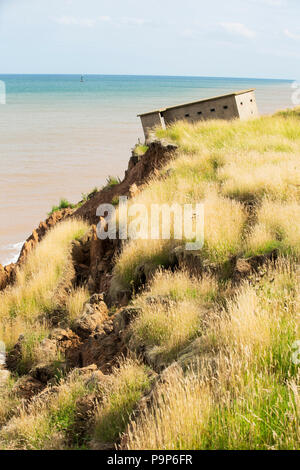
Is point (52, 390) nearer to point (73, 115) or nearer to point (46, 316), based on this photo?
point (46, 316)

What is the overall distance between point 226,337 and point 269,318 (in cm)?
45

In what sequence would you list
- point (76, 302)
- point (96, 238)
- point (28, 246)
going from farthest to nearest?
point (28, 246) < point (96, 238) < point (76, 302)

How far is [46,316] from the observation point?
8.98 m

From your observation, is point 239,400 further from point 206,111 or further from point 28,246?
point 206,111

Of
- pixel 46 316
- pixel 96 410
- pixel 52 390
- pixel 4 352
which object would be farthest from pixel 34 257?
pixel 96 410

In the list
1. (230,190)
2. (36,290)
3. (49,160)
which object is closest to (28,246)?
(36,290)

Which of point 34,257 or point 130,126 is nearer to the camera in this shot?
point 34,257

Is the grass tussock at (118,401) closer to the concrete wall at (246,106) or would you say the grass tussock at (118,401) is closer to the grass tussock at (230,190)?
the grass tussock at (230,190)

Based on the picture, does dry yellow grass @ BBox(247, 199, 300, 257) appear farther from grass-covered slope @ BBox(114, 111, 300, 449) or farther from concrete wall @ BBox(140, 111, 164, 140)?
concrete wall @ BBox(140, 111, 164, 140)

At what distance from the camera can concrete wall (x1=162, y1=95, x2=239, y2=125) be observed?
16.7 metres

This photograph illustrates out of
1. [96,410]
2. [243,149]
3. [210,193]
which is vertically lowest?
[96,410]

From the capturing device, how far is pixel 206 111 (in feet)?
55.6

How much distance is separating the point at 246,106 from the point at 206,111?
1653 millimetres

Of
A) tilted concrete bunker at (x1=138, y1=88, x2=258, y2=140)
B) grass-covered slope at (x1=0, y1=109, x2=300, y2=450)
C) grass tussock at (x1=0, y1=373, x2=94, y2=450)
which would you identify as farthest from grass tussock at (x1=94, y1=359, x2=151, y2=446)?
tilted concrete bunker at (x1=138, y1=88, x2=258, y2=140)
